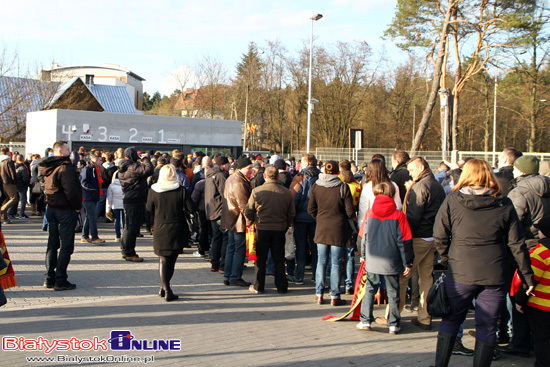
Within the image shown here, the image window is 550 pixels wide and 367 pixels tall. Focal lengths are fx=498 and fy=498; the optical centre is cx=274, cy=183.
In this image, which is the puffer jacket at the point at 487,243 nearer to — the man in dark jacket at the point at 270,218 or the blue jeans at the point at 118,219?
the man in dark jacket at the point at 270,218

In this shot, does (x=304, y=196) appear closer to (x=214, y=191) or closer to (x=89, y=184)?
(x=214, y=191)

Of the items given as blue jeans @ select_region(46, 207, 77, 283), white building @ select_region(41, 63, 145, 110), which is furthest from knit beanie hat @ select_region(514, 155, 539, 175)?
white building @ select_region(41, 63, 145, 110)

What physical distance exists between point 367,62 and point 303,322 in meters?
40.0

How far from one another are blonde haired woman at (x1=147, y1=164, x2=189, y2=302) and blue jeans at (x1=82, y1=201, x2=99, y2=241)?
434cm

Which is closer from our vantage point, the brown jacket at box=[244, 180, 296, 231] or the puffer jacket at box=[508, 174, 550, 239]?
the puffer jacket at box=[508, 174, 550, 239]

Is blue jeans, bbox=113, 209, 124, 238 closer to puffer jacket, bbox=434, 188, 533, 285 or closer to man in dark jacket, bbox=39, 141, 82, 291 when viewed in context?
man in dark jacket, bbox=39, 141, 82, 291

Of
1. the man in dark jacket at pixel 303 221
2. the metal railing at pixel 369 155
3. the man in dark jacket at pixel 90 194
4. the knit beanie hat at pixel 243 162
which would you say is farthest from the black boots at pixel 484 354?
the metal railing at pixel 369 155

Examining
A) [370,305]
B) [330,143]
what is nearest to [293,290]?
[370,305]

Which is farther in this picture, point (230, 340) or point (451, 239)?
point (230, 340)

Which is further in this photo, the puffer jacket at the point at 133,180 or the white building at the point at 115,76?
the white building at the point at 115,76

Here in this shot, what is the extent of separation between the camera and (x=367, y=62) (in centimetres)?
4353

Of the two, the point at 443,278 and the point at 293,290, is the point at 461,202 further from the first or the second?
the point at 293,290

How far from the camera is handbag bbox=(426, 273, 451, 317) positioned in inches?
173

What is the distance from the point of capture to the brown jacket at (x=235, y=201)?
25.7ft
